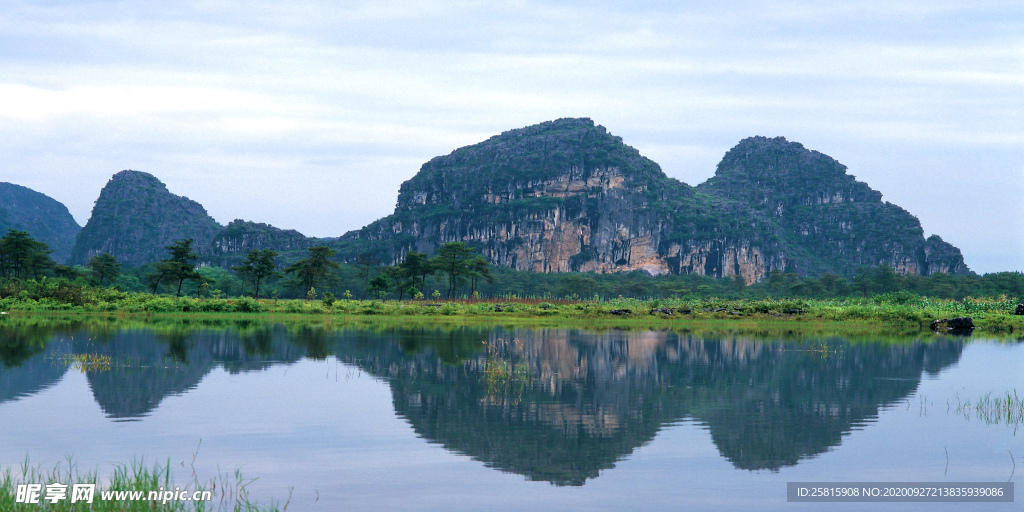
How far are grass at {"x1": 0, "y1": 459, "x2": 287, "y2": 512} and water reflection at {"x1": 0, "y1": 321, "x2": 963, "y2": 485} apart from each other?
383 cm

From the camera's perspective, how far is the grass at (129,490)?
8297mm

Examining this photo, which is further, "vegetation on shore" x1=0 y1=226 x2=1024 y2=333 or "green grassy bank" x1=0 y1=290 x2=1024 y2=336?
"vegetation on shore" x1=0 y1=226 x2=1024 y2=333

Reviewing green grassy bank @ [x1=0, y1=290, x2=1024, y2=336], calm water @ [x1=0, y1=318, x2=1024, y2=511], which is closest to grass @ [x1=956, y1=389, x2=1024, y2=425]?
calm water @ [x1=0, y1=318, x2=1024, y2=511]

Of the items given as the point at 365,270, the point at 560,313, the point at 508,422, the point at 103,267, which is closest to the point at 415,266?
the point at 560,313

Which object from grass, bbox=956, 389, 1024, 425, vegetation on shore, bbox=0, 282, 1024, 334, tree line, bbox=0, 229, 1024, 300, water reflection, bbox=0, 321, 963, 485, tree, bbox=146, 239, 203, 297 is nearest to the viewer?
water reflection, bbox=0, 321, 963, 485

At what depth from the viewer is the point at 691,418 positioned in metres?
16.2

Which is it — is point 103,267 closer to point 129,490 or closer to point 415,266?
point 415,266

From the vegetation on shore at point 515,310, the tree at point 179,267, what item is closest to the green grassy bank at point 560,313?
the vegetation on shore at point 515,310

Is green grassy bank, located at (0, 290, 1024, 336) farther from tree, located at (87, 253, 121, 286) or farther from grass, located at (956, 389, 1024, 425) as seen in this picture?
tree, located at (87, 253, 121, 286)

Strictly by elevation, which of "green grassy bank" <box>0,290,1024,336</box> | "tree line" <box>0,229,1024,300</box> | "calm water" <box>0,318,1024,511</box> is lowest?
"calm water" <box>0,318,1024,511</box>

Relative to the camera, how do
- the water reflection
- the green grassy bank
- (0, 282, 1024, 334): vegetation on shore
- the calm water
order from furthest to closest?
(0, 282, 1024, 334): vegetation on shore
the green grassy bank
the water reflection
the calm water

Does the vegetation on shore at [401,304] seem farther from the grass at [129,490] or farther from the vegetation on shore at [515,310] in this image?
the grass at [129,490]

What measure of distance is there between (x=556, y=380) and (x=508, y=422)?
650cm

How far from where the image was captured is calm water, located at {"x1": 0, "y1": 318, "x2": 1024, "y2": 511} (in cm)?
1089
